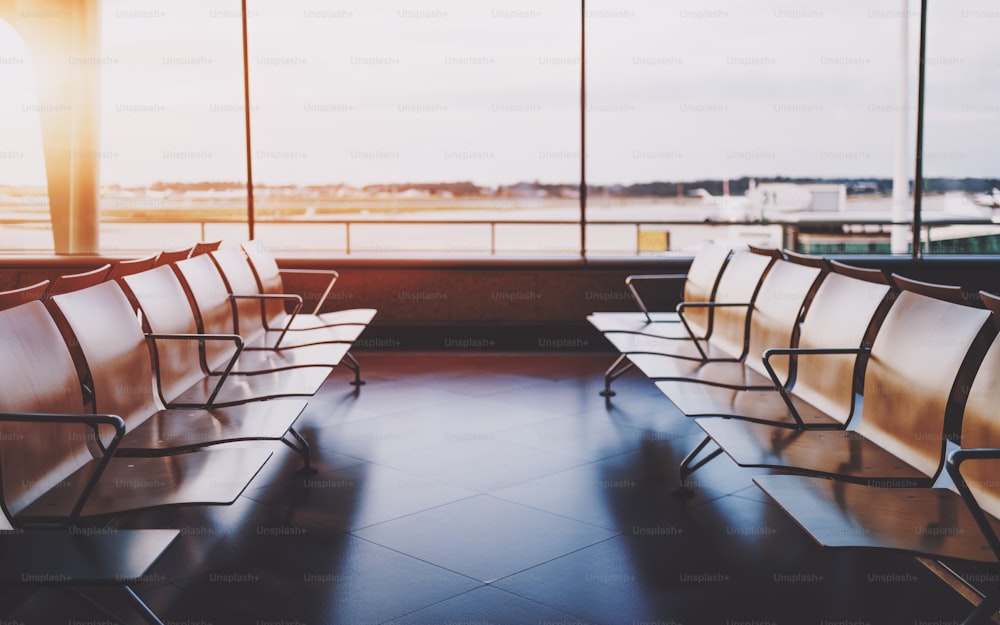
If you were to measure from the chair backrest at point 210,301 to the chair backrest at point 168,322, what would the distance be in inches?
1.9

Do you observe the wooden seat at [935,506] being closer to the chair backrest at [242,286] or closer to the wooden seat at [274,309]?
the chair backrest at [242,286]

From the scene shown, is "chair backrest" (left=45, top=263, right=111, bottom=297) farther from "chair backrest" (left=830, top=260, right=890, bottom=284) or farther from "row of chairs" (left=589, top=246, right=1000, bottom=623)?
"chair backrest" (left=830, top=260, right=890, bottom=284)

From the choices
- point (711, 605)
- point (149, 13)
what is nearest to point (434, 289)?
point (149, 13)

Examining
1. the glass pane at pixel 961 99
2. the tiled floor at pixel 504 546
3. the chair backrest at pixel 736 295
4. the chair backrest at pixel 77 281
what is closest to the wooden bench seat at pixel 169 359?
the chair backrest at pixel 77 281

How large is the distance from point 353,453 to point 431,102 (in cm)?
388

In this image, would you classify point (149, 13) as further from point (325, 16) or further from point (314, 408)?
point (314, 408)

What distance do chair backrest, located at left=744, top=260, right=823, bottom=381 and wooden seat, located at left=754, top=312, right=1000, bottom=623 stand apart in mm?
1244

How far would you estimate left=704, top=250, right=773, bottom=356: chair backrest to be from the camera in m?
4.17

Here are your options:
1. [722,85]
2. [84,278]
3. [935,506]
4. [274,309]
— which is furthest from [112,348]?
[722,85]

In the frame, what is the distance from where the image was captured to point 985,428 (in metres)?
2.17

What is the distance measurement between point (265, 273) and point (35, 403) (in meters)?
2.79

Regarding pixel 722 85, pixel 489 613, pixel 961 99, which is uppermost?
pixel 722 85

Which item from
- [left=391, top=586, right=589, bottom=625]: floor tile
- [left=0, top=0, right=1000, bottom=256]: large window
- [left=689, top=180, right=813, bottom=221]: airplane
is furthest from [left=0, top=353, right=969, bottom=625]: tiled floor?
[left=689, top=180, right=813, bottom=221]: airplane

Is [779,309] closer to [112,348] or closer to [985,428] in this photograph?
[985,428]
